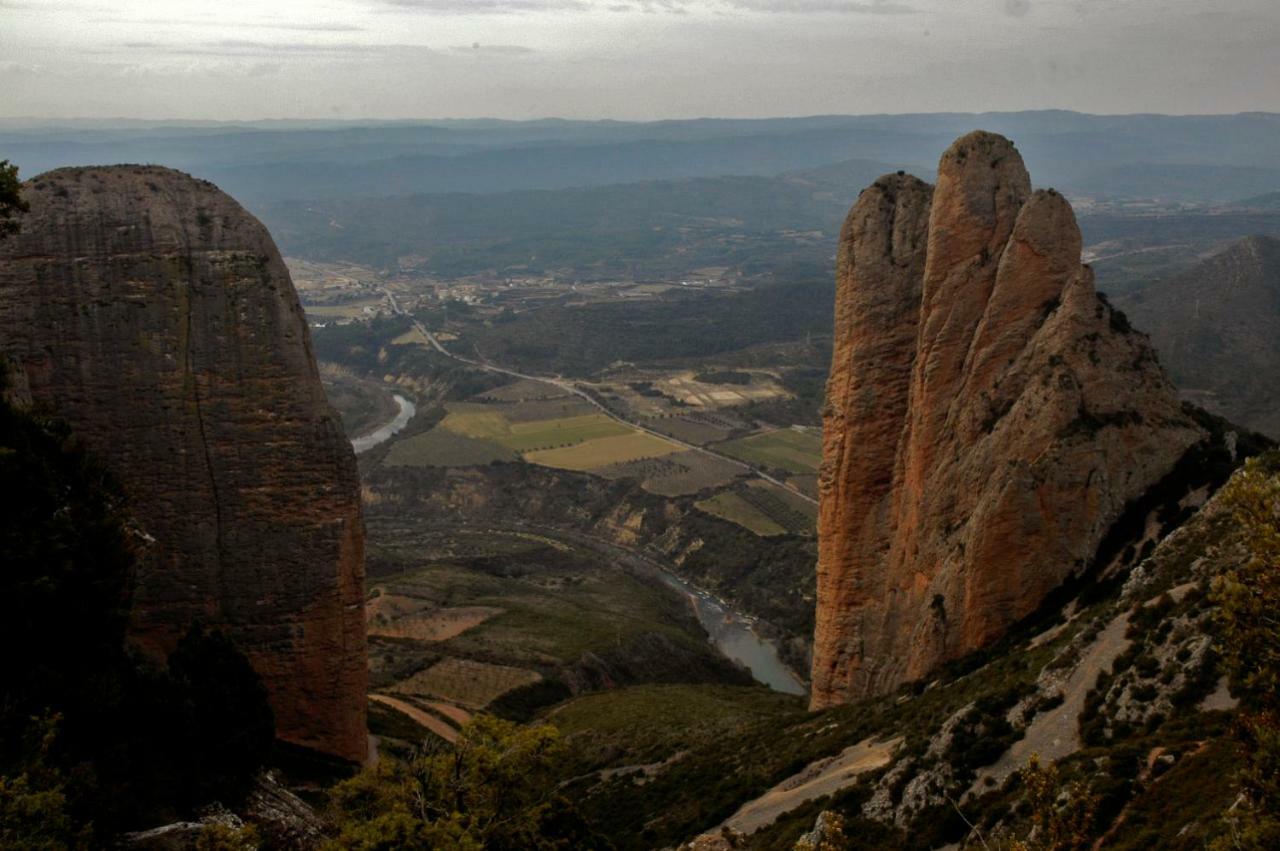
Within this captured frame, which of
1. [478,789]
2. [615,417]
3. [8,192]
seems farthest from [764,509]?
[8,192]

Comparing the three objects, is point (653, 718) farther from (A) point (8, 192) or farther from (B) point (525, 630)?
(A) point (8, 192)

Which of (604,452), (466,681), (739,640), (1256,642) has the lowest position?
(739,640)

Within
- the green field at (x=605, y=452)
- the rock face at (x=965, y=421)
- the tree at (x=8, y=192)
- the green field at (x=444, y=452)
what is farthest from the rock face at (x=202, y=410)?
the green field at (x=444, y=452)

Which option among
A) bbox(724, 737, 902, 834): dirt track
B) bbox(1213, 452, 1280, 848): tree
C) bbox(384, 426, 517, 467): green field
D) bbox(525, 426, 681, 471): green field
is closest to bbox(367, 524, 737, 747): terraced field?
bbox(724, 737, 902, 834): dirt track

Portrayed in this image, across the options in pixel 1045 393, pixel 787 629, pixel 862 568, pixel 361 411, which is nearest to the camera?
pixel 1045 393

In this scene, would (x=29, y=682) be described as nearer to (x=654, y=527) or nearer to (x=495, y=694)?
(x=495, y=694)

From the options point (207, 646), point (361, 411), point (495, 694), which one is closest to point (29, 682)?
point (207, 646)

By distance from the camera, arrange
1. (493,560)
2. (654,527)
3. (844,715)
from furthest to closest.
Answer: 1. (654,527)
2. (493,560)
3. (844,715)

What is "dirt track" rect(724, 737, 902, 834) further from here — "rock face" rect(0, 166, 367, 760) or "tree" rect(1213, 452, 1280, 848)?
"tree" rect(1213, 452, 1280, 848)
